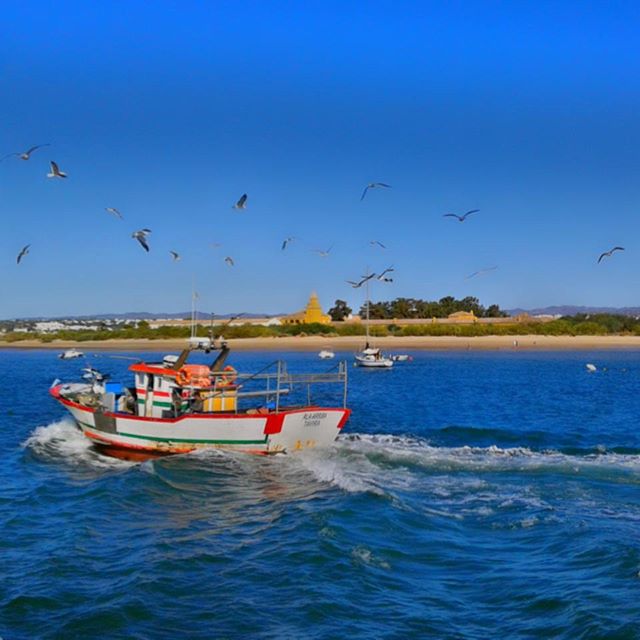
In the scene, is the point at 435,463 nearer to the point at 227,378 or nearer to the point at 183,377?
the point at 227,378

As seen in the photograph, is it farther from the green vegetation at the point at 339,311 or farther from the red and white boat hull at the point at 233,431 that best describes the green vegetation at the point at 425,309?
the red and white boat hull at the point at 233,431

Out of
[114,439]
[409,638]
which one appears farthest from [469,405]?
[409,638]

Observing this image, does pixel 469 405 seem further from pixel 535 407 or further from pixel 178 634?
pixel 178 634

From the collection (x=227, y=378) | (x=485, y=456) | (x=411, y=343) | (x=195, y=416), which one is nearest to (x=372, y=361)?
(x=411, y=343)

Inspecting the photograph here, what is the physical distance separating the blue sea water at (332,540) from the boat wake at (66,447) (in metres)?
0.14

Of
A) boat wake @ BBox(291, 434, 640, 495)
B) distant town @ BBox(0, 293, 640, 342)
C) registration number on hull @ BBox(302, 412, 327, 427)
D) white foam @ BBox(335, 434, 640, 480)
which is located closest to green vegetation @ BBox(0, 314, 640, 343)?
distant town @ BBox(0, 293, 640, 342)

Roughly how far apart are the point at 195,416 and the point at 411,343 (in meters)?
87.3

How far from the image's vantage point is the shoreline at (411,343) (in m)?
102

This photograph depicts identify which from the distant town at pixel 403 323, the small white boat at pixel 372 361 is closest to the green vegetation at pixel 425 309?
the distant town at pixel 403 323

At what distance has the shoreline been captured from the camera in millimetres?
101562

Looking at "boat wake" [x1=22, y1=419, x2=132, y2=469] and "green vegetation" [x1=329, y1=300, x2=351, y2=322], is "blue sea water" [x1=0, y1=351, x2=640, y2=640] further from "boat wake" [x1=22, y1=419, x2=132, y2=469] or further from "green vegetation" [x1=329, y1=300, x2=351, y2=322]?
"green vegetation" [x1=329, y1=300, x2=351, y2=322]

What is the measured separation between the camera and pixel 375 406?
3622cm

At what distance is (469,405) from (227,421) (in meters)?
18.2

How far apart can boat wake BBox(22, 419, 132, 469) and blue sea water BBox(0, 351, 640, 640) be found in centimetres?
14
